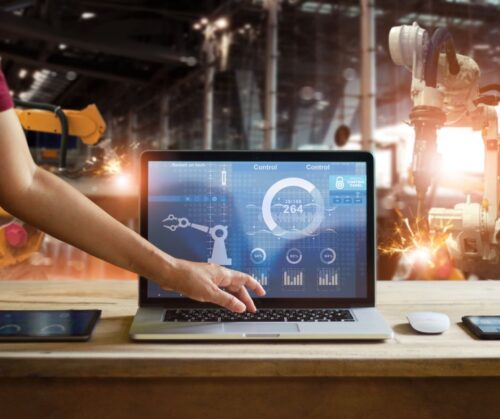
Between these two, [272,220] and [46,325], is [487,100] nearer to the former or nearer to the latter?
[272,220]

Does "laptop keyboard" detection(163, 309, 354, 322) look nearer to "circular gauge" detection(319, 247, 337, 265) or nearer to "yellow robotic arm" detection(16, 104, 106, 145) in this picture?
"circular gauge" detection(319, 247, 337, 265)

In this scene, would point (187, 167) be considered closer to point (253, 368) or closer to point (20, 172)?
point (20, 172)

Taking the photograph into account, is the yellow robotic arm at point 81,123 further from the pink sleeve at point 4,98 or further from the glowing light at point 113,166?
the pink sleeve at point 4,98

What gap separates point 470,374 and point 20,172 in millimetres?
779

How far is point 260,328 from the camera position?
1.04 metres

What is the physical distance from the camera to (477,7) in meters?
7.67

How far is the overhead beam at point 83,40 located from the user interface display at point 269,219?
7.37 metres

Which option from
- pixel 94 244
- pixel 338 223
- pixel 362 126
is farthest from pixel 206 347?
pixel 362 126

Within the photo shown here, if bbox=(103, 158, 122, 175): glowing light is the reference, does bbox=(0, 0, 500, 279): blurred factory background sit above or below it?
above

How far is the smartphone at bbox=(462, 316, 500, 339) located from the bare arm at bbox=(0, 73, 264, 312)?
0.39 meters

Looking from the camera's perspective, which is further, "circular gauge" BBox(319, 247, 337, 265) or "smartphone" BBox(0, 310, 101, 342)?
"circular gauge" BBox(319, 247, 337, 265)

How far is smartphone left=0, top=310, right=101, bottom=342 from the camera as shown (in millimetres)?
1003

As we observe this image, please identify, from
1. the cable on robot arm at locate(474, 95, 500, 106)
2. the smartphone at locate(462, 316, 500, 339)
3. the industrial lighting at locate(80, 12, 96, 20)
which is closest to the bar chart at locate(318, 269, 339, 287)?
the smartphone at locate(462, 316, 500, 339)

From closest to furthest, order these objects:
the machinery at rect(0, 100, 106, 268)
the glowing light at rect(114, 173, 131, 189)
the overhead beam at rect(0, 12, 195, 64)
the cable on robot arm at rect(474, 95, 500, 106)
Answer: the cable on robot arm at rect(474, 95, 500, 106) → the machinery at rect(0, 100, 106, 268) → the glowing light at rect(114, 173, 131, 189) → the overhead beam at rect(0, 12, 195, 64)
